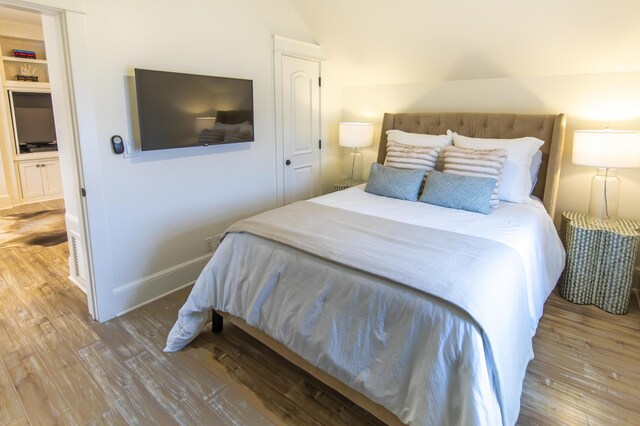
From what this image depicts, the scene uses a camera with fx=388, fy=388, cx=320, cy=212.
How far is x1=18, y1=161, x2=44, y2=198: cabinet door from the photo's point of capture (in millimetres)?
5508

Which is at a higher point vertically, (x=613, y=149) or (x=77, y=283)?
(x=613, y=149)

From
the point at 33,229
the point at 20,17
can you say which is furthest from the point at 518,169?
the point at 20,17

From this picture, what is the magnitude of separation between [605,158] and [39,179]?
676cm

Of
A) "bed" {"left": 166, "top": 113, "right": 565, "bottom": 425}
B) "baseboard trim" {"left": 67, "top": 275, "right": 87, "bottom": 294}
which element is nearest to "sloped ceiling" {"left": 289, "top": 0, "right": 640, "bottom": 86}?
"bed" {"left": 166, "top": 113, "right": 565, "bottom": 425}

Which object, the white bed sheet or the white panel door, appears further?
the white panel door

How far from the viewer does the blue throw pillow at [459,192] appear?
2678mm

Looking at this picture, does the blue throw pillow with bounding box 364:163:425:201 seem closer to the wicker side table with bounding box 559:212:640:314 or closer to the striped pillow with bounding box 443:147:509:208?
the striped pillow with bounding box 443:147:509:208

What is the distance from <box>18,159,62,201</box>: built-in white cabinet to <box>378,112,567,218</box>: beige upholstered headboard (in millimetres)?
5266

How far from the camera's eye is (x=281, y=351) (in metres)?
2.08

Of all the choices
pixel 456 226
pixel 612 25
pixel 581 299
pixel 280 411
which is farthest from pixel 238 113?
pixel 581 299

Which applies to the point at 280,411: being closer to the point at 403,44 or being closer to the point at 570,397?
the point at 570,397

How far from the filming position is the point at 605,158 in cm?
263

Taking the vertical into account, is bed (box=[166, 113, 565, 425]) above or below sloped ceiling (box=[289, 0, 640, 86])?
below

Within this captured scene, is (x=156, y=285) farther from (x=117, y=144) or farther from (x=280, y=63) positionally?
(x=280, y=63)
